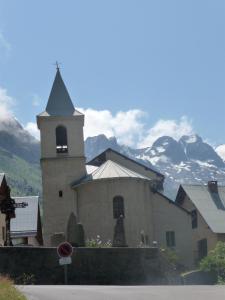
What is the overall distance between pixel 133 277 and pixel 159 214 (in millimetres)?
25843

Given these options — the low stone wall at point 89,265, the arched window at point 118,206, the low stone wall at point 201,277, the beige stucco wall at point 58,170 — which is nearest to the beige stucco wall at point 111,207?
the arched window at point 118,206

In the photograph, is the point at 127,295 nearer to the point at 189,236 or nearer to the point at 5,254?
the point at 5,254

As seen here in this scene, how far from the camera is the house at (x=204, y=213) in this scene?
223ft

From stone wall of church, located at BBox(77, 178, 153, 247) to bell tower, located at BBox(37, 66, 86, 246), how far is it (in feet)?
6.20

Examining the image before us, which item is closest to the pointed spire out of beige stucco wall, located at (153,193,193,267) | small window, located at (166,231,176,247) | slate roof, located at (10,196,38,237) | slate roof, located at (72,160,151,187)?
slate roof, located at (72,160,151,187)

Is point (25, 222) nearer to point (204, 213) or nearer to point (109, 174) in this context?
point (109, 174)

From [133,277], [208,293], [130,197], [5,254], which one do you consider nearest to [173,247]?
[130,197]

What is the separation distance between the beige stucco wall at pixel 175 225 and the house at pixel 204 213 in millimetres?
3672

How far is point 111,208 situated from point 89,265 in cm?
2108

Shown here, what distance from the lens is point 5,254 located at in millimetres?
32094

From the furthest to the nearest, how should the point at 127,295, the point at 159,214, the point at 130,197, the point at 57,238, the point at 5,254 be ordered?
the point at 159,214 → the point at 130,197 → the point at 57,238 → the point at 5,254 → the point at 127,295

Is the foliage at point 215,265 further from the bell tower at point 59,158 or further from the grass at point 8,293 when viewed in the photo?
the grass at point 8,293

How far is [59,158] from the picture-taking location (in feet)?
193

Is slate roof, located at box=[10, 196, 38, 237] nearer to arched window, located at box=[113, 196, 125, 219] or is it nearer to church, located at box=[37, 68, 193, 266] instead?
church, located at box=[37, 68, 193, 266]
